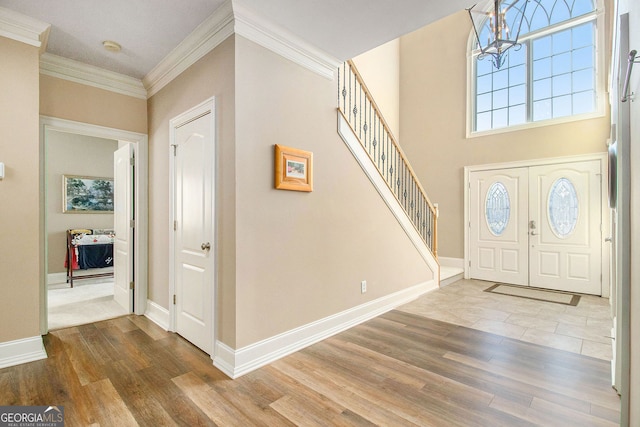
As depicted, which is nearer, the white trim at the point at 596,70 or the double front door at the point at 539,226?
the white trim at the point at 596,70

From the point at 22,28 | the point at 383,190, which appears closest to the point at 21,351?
the point at 22,28

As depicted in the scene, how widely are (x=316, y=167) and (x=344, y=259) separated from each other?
1021 mm

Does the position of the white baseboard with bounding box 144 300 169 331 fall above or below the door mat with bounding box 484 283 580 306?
above

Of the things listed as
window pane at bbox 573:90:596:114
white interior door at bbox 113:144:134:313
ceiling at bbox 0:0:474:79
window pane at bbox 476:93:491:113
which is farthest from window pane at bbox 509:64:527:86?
white interior door at bbox 113:144:134:313

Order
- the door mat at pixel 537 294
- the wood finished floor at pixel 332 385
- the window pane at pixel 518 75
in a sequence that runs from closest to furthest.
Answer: the wood finished floor at pixel 332 385 → the door mat at pixel 537 294 → the window pane at pixel 518 75

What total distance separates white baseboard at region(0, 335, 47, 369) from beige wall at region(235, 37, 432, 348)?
5.74 feet

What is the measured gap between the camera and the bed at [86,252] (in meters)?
5.38

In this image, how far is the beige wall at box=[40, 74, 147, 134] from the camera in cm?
304

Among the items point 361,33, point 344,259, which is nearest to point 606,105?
point 361,33

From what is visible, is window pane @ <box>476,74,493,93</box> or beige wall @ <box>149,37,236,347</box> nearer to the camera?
beige wall @ <box>149,37,236,347</box>

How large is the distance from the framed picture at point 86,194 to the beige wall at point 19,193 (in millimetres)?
3975

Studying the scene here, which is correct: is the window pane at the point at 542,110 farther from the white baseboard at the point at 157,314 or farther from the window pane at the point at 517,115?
the white baseboard at the point at 157,314

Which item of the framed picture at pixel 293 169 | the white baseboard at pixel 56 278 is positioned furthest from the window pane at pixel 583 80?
the white baseboard at pixel 56 278

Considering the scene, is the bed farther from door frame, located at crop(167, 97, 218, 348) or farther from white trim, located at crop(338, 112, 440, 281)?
white trim, located at crop(338, 112, 440, 281)
